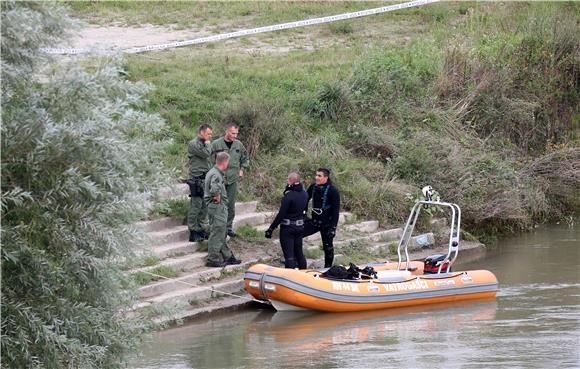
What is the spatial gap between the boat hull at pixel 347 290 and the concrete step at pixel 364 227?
3436 millimetres

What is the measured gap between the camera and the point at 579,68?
26594 millimetres

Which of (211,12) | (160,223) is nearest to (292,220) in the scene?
(160,223)

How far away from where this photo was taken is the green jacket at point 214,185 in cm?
1569

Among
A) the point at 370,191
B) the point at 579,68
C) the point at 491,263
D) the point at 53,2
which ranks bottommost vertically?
the point at 491,263

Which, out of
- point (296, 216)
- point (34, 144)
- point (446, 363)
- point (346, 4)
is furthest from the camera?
point (346, 4)

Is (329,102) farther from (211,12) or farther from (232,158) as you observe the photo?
(211,12)

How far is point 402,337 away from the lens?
14203 mm

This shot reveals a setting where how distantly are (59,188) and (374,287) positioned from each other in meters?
8.41

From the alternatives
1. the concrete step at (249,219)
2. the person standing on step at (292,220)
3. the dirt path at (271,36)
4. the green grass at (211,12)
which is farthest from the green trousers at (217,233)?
the green grass at (211,12)

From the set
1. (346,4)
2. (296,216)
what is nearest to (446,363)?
(296,216)

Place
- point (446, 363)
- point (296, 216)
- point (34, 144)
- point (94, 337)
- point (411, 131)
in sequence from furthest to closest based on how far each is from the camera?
point (411, 131) → point (296, 216) → point (446, 363) → point (94, 337) → point (34, 144)

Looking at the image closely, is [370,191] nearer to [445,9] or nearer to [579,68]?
[579,68]

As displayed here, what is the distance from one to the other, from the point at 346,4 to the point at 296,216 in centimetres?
1630

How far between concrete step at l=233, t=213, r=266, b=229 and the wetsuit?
176 centimetres
